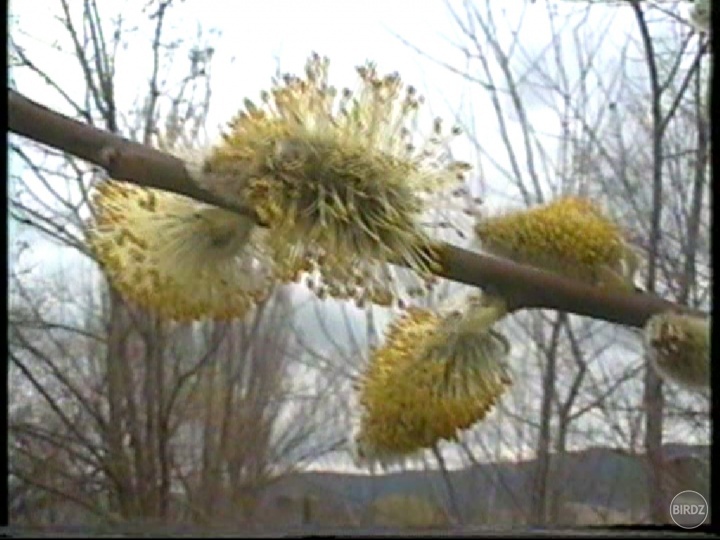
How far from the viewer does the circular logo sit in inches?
20.6

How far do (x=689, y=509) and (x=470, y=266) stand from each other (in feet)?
0.54

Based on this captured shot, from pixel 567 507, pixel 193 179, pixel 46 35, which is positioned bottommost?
pixel 567 507

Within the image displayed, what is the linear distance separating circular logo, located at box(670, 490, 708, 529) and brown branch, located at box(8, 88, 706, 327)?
0.09 meters

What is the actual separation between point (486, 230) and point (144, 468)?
0.71 feet

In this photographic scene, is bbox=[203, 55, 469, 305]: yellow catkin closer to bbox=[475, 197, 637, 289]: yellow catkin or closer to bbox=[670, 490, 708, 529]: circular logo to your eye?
bbox=[475, 197, 637, 289]: yellow catkin

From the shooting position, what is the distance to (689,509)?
527 millimetres

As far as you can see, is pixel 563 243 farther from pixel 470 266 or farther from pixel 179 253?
pixel 179 253

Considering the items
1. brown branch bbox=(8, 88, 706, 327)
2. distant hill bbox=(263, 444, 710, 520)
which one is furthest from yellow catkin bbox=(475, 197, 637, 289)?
distant hill bbox=(263, 444, 710, 520)

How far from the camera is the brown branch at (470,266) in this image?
457 millimetres

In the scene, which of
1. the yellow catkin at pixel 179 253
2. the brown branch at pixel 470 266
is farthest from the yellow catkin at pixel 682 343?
the yellow catkin at pixel 179 253

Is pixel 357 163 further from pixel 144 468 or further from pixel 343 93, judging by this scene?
pixel 144 468

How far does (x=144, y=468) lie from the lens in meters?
0.58

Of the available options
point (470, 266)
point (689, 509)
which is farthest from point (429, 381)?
point (689, 509)

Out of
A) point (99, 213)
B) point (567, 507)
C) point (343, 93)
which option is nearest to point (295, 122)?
point (343, 93)
